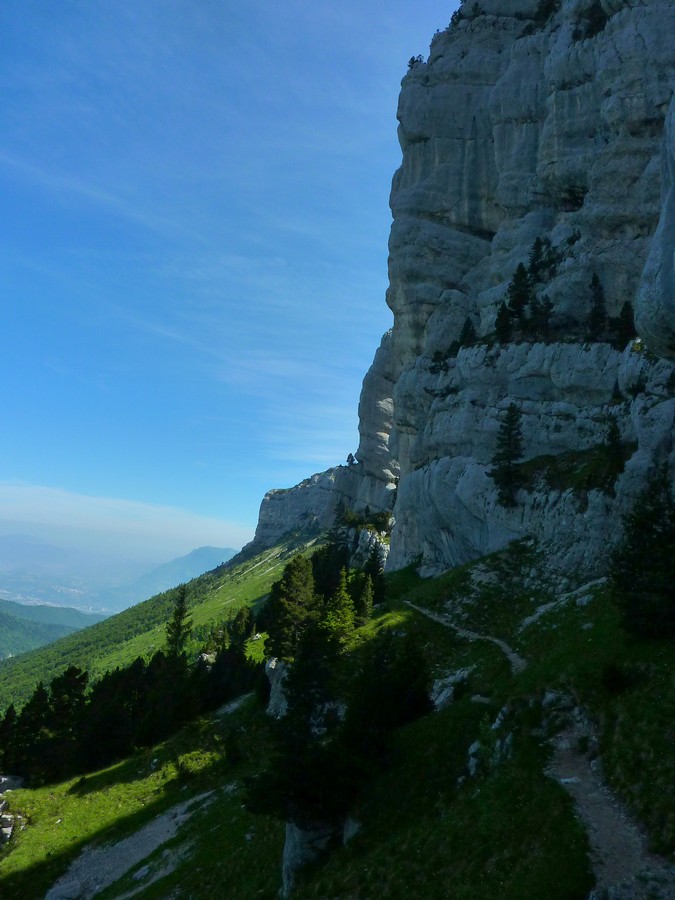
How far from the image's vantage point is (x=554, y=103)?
270ft

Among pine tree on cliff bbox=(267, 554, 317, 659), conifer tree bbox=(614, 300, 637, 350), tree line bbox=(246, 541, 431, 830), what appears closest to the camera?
tree line bbox=(246, 541, 431, 830)

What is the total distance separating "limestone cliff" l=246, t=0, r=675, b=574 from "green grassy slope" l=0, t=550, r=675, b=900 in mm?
15456

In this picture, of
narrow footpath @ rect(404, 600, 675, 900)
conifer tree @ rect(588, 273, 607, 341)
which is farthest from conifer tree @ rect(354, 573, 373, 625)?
conifer tree @ rect(588, 273, 607, 341)

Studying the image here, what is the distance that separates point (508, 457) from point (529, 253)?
1561 inches

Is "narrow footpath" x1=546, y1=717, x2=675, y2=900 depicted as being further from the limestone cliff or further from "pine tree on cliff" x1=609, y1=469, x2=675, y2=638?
the limestone cliff

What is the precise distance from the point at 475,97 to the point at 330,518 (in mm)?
117827

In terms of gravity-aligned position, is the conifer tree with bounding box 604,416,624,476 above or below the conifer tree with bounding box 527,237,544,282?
below

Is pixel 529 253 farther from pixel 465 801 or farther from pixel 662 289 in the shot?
pixel 465 801

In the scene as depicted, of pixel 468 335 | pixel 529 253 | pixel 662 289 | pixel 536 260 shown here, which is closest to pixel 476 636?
pixel 662 289

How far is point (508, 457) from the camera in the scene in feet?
201

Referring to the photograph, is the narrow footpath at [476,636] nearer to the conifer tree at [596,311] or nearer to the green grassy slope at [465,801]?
the green grassy slope at [465,801]

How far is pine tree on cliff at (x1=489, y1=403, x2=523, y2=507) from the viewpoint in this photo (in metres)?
60.2

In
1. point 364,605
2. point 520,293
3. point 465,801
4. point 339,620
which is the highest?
point 520,293

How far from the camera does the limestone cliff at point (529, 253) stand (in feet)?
171
